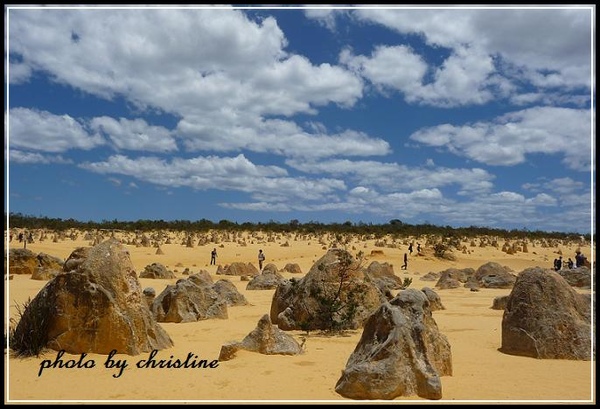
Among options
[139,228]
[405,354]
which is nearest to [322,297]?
[405,354]

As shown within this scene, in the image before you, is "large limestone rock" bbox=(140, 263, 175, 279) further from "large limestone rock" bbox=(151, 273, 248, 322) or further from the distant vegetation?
the distant vegetation

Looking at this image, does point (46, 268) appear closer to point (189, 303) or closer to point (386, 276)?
point (189, 303)

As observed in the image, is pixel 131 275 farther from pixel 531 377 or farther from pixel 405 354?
pixel 531 377

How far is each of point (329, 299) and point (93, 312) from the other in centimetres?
471

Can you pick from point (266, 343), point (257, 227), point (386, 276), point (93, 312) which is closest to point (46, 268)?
point (386, 276)

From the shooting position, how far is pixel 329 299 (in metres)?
10.8

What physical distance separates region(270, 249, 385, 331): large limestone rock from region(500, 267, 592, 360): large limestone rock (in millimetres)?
3037

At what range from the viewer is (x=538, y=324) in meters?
8.20

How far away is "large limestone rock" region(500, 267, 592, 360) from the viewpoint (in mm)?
7973

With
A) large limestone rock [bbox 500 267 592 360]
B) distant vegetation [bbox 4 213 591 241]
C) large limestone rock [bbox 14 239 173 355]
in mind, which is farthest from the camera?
distant vegetation [bbox 4 213 591 241]

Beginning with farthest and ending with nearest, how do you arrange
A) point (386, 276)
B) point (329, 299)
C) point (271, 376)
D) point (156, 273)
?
1. point (156, 273)
2. point (386, 276)
3. point (329, 299)
4. point (271, 376)

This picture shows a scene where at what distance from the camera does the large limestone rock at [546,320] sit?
7973 mm

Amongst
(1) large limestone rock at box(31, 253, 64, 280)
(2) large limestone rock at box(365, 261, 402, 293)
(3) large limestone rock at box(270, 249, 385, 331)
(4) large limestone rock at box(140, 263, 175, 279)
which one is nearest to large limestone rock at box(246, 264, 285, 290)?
(2) large limestone rock at box(365, 261, 402, 293)

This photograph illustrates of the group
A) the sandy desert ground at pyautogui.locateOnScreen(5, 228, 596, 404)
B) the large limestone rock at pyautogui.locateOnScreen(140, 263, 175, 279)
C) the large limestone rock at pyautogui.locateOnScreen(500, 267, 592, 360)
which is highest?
the large limestone rock at pyautogui.locateOnScreen(500, 267, 592, 360)
